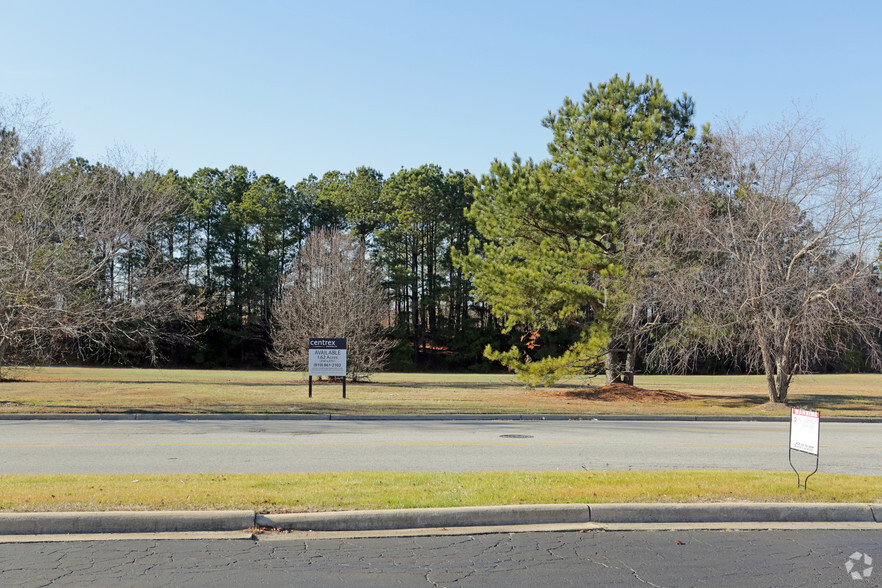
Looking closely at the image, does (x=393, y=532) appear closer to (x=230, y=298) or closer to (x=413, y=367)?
(x=413, y=367)

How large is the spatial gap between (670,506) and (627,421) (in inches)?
464

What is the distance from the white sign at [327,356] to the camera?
81.0 ft

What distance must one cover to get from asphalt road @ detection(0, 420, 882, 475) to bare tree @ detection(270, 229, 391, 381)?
18.2 metres

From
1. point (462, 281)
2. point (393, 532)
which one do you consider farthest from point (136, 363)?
point (393, 532)

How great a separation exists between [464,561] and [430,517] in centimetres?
106

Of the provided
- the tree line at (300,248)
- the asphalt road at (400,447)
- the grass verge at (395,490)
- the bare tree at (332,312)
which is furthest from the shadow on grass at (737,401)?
the tree line at (300,248)

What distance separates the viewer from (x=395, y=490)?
7.81m

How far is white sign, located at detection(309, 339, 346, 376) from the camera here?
24703 millimetres

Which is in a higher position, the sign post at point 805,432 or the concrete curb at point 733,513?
the sign post at point 805,432

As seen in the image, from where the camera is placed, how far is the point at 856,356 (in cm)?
5691

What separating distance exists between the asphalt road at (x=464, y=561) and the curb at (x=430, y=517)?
346 mm

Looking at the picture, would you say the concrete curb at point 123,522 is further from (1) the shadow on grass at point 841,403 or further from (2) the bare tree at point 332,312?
(2) the bare tree at point 332,312

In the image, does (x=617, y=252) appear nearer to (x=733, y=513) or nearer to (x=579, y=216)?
(x=579, y=216)

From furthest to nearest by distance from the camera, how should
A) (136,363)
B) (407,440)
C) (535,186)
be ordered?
(136,363) < (535,186) < (407,440)
